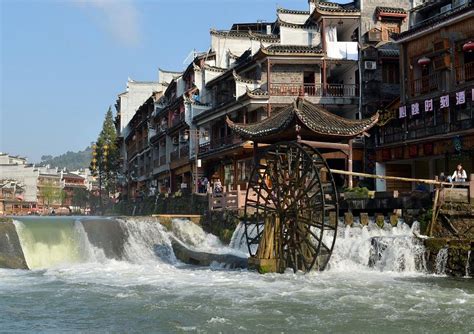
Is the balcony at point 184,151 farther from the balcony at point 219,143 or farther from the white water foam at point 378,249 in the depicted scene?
the white water foam at point 378,249

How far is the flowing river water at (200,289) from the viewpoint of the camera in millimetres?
12266

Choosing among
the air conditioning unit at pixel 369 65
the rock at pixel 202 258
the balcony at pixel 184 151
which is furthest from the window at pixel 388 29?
the rock at pixel 202 258

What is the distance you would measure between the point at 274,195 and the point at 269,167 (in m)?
1.04

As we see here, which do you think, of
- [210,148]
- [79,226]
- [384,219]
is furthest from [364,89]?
[79,226]

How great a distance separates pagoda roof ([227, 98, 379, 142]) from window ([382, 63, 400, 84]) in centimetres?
1472

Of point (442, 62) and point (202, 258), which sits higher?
point (442, 62)

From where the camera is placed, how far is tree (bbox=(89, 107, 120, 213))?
2704 inches

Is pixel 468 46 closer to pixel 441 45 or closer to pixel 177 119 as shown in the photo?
pixel 441 45

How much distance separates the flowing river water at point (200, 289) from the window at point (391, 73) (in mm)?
16163

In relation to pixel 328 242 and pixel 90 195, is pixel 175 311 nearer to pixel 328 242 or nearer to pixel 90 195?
pixel 328 242

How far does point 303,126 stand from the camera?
1994 cm

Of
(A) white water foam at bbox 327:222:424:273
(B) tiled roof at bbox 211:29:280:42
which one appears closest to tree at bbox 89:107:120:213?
A: (B) tiled roof at bbox 211:29:280:42

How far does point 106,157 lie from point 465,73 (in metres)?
48.8

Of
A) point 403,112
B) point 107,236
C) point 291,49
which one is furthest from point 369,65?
point 107,236
